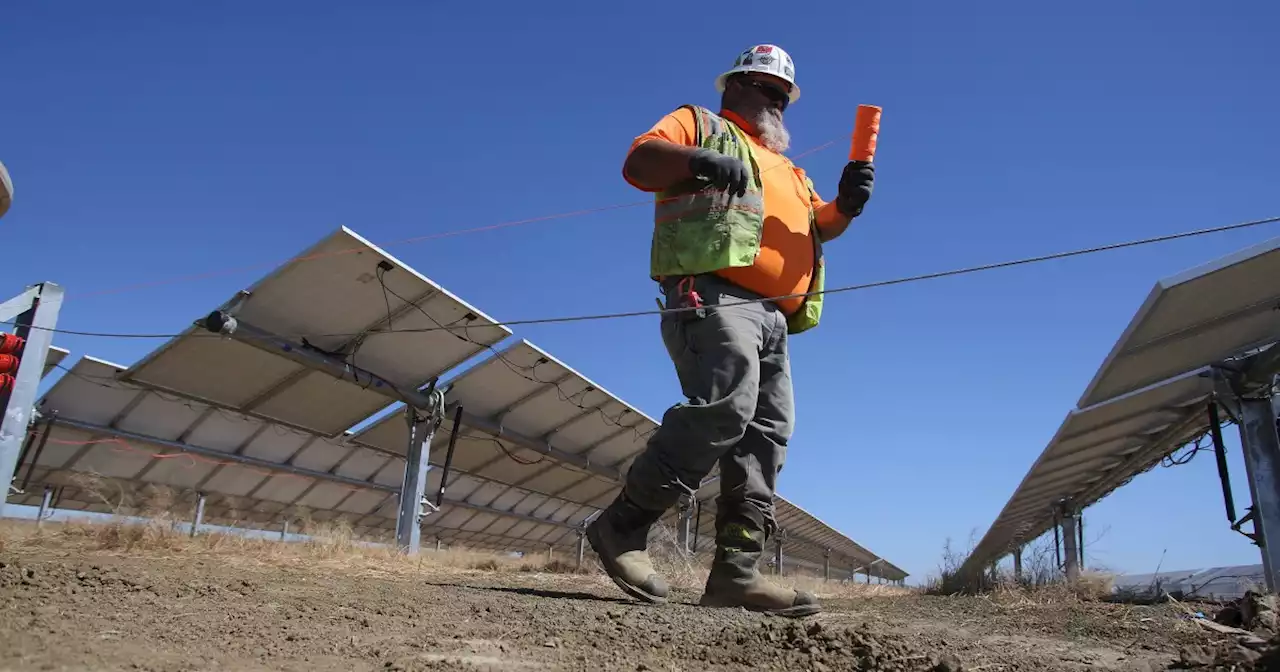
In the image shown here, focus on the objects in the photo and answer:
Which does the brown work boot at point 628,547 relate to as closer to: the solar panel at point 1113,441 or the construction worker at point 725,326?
the construction worker at point 725,326

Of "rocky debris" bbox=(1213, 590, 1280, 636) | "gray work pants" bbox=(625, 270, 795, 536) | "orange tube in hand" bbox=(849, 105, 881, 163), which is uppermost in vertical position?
"orange tube in hand" bbox=(849, 105, 881, 163)

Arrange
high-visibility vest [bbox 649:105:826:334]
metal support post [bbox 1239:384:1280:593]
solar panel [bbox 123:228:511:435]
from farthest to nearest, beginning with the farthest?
solar panel [bbox 123:228:511:435], metal support post [bbox 1239:384:1280:593], high-visibility vest [bbox 649:105:826:334]

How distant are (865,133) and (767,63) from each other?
54cm

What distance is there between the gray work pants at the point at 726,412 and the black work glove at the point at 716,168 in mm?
411

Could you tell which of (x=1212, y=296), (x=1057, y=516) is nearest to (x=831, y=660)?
(x=1212, y=296)

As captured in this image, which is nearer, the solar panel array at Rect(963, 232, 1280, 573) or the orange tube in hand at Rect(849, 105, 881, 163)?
the orange tube in hand at Rect(849, 105, 881, 163)

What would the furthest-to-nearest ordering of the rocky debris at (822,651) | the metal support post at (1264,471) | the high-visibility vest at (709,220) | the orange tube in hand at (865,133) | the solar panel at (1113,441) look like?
1. the solar panel at (1113,441)
2. the metal support post at (1264,471)
3. the orange tube in hand at (865,133)
4. the high-visibility vest at (709,220)
5. the rocky debris at (822,651)

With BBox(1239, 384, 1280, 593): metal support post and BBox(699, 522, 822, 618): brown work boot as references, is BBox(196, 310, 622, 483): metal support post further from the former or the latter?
BBox(1239, 384, 1280, 593): metal support post

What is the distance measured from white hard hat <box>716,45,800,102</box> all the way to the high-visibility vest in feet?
1.08

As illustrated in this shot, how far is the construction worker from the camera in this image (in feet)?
9.57

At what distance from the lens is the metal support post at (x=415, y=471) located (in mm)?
8461

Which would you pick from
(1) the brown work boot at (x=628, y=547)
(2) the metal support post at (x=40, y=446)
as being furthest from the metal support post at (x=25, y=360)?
(2) the metal support post at (x=40, y=446)

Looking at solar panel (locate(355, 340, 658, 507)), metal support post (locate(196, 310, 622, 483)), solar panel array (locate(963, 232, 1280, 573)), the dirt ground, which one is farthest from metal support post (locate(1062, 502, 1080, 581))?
the dirt ground

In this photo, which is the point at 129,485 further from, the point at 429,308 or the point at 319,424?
the point at 429,308
